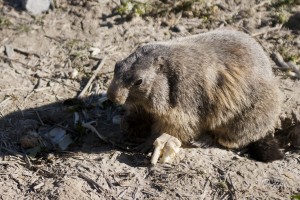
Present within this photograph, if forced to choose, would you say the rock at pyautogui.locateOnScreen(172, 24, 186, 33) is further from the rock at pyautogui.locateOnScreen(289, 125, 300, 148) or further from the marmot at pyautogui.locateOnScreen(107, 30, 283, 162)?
the rock at pyautogui.locateOnScreen(289, 125, 300, 148)

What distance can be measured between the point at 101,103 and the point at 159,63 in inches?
57.8

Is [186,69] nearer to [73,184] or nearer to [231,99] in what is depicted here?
[231,99]

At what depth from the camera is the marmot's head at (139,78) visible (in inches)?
259

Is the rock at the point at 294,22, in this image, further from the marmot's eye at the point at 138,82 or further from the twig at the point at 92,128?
the twig at the point at 92,128

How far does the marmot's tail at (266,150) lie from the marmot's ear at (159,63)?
1.70 m

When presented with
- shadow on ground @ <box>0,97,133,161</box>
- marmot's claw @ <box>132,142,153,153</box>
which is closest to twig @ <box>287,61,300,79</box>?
marmot's claw @ <box>132,142,153,153</box>

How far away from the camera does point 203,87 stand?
266 inches

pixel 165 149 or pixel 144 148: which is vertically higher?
pixel 165 149

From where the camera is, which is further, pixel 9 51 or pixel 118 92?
pixel 9 51

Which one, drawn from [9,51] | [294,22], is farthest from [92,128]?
[294,22]

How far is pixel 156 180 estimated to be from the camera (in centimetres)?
644

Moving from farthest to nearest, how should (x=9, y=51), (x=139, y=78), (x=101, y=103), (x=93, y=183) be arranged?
(x=9, y=51)
(x=101, y=103)
(x=139, y=78)
(x=93, y=183)

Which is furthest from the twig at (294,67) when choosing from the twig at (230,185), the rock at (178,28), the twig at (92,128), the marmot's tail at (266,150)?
the twig at (92,128)

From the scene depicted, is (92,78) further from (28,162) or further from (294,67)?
(294,67)
